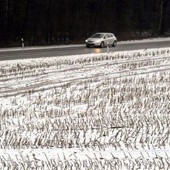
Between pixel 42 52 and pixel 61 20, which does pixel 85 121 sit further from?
pixel 61 20

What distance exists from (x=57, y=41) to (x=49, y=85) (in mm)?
34601

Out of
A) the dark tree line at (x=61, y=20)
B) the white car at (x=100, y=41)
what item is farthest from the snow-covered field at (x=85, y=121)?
the dark tree line at (x=61, y=20)

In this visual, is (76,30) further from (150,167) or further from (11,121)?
(150,167)

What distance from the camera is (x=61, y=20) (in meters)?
52.7

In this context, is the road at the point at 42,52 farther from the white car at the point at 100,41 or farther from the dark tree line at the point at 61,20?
the dark tree line at the point at 61,20

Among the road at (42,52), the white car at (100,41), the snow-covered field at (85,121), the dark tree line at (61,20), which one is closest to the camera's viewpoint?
the snow-covered field at (85,121)

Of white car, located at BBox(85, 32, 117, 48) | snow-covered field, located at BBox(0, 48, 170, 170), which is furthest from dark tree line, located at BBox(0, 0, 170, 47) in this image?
snow-covered field, located at BBox(0, 48, 170, 170)

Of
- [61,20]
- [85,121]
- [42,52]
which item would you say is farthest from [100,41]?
[85,121]

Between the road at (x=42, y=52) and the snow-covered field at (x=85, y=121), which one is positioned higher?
the snow-covered field at (x=85, y=121)

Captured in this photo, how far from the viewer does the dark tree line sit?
159 feet

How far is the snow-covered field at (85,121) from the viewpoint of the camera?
736 cm

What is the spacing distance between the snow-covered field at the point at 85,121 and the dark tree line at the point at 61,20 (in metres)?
29.0

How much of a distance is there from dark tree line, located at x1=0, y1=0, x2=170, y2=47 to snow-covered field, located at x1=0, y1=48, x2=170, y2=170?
2900 centimetres

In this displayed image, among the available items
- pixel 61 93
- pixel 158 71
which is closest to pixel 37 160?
pixel 61 93
